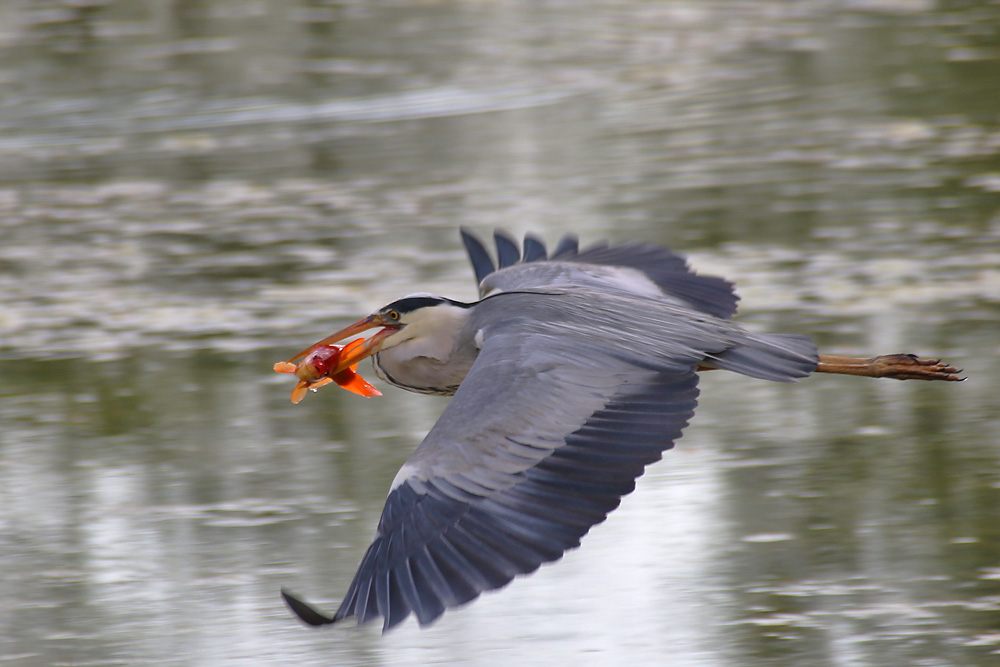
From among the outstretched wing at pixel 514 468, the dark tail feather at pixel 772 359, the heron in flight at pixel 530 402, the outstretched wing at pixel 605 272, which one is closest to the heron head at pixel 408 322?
the heron in flight at pixel 530 402

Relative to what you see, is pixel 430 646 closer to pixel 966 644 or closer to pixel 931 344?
pixel 966 644

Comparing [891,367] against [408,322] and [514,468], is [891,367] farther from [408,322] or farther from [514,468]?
[514,468]

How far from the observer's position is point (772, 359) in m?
4.54

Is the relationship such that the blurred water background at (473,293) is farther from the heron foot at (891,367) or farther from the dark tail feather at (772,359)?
the dark tail feather at (772,359)

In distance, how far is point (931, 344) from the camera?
21.7ft

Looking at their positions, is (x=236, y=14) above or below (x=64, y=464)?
above

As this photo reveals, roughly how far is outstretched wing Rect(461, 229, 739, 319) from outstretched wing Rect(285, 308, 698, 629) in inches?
37.0

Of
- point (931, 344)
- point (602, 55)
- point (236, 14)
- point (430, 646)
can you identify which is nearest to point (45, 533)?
point (430, 646)

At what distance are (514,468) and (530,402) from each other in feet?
0.86

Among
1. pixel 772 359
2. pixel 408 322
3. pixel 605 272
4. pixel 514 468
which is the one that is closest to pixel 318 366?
pixel 408 322

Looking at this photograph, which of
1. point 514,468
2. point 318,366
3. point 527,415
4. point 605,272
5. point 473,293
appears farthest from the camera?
point 473,293

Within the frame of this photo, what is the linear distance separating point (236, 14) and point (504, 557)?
1394 cm

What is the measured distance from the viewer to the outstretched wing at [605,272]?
546 cm

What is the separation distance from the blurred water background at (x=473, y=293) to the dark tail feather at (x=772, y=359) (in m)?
0.67
